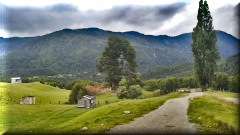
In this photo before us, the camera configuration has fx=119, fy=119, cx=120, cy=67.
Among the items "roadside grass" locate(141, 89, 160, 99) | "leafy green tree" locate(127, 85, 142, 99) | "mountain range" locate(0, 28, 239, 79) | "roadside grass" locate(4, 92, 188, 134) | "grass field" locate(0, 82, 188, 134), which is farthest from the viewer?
"leafy green tree" locate(127, 85, 142, 99)

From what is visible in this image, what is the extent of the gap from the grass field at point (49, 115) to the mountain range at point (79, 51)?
5.78ft

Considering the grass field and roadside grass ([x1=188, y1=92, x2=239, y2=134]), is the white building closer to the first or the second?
the grass field

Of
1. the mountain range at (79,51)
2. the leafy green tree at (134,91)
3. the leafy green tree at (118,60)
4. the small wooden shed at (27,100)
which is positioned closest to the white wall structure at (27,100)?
the small wooden shed at (27,100)

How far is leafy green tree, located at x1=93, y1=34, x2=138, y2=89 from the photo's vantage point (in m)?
11.1

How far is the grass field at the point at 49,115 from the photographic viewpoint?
5640 millimetres

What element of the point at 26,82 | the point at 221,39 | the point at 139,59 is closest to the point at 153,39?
the point at 139,59

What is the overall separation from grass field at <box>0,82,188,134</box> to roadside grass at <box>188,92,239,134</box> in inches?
95.2

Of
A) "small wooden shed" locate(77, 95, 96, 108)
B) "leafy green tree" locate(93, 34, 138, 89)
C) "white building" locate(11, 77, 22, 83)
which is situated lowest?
"small wooden shed" locate(77, 95, 96, 108)

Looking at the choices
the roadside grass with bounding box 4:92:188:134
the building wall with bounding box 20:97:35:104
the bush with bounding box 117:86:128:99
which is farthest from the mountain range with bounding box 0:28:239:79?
the roadside grass with bounding box 4:92:188:134

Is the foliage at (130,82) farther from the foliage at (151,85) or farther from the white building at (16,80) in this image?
the white building at (16,80)

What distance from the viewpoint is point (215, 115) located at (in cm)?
624

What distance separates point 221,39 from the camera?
301 inches

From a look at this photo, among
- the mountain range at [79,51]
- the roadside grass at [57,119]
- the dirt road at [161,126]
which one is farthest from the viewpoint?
the mountain range at [79,51]

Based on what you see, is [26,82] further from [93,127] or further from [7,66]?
[93,127]
